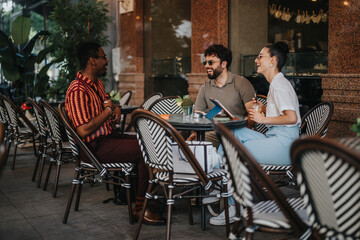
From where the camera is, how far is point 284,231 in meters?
2.18

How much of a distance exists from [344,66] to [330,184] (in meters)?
3.65

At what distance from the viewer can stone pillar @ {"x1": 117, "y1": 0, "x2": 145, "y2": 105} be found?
9289 millimetres

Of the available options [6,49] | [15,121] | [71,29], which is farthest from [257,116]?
[6,49]

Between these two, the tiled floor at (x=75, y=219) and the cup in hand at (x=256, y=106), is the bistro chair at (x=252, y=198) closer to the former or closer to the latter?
the tiled floor at (x=75, y=219)

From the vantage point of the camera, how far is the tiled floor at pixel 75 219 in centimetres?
349

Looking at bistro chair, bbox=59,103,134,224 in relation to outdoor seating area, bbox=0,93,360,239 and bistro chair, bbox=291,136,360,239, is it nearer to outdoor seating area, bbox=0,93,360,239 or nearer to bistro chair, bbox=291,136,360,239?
outdoor seating area, bbox=0,93,360,239

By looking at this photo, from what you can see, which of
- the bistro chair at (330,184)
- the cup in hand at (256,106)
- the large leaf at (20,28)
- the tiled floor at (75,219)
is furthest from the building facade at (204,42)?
the bistro chair at (330,184)

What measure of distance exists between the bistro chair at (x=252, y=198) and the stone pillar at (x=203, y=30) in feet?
16.0

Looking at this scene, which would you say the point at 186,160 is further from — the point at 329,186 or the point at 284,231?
the point at 329,186

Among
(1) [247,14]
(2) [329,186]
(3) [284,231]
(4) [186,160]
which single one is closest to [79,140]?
(4) [186,160]

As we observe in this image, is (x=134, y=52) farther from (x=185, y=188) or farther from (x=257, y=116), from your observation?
(x=257, y=116)

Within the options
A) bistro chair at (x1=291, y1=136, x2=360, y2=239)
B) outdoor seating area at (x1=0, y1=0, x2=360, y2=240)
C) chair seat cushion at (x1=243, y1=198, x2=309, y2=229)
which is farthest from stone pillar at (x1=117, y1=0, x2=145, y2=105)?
bistro chair at (x1=291, y1=136, x2=360, y2=239)

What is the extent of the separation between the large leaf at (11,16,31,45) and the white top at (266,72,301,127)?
6.46 metres

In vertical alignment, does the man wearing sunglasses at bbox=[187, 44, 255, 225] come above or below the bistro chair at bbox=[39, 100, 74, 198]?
above
